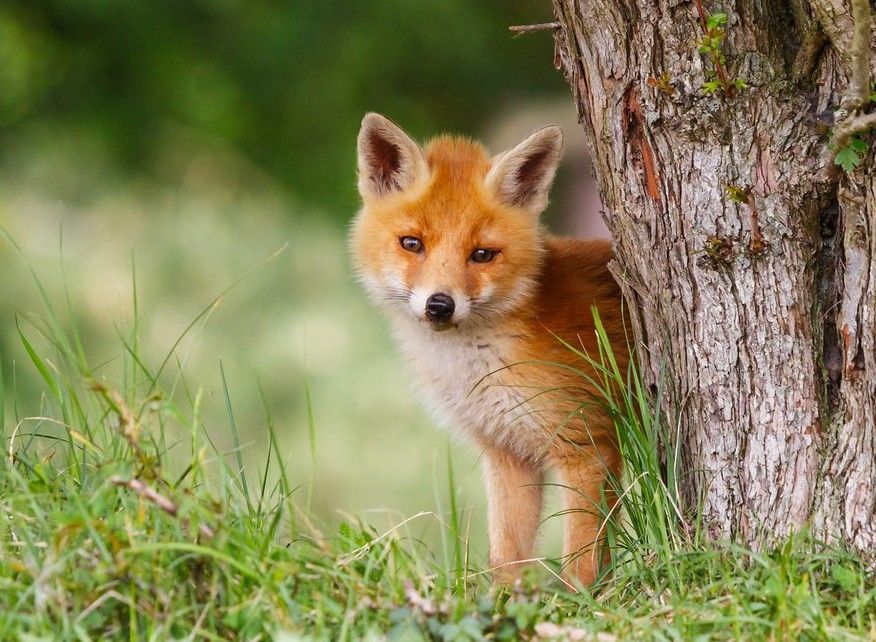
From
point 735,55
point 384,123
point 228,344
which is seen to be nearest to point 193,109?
point 228,344

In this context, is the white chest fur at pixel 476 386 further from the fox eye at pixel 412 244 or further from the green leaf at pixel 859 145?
the green leaf at pixel 859 145

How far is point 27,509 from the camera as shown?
3678 millimetres

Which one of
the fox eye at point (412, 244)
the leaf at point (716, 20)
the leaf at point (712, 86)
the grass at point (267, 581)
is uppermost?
the leaf at point (716, 20)

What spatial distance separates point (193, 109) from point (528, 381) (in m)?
6.14

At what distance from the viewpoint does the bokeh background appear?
921 cm

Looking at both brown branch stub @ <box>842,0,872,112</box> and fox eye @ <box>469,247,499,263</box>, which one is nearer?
brown branch stub @ <box>842,0,872,112</box>

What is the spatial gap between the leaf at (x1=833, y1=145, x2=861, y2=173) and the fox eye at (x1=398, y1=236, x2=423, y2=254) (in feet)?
7.36

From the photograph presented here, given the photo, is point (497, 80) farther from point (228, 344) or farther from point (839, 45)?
point (839, 45)

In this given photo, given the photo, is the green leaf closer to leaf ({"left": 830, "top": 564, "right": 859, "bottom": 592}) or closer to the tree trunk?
the tree trunk

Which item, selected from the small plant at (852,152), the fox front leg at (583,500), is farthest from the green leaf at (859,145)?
the fox front leg at (583,500)

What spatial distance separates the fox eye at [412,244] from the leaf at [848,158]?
2.24m

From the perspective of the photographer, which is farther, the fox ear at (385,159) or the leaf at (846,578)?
the fox ear at (385,159)

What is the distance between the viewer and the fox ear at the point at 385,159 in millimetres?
5613

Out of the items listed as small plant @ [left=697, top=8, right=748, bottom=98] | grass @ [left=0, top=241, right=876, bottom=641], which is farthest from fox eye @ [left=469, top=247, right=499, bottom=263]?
grass @ [left=0, top=241, right=876, bottom=641]
